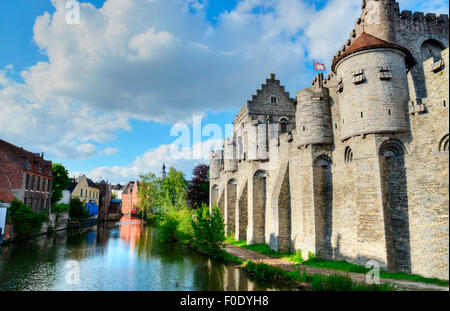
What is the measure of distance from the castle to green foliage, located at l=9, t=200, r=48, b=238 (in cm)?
2332

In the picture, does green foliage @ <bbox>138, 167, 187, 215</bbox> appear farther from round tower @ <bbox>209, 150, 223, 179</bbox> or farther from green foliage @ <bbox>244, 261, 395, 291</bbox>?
green foliage @ <bbox>244, 261, 395, 291</bbox>

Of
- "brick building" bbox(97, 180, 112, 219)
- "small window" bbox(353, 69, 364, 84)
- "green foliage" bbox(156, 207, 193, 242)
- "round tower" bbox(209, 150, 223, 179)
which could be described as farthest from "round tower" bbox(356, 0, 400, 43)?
"brick building" bbox(97, 180, 112, 219)

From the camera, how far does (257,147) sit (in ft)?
84.7

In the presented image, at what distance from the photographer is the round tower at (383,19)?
20.0 metres

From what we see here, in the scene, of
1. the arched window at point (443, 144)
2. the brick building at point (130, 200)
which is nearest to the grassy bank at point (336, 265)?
the arched window at point (443, 144)

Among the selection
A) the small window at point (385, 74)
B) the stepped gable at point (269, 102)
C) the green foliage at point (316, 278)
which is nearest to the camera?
the green foliage at point (316, 278)

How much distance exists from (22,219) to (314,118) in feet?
95.4

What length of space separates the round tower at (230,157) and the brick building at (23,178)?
23.1m

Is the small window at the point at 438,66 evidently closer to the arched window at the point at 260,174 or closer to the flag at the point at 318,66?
the flag at the point at 318,66
